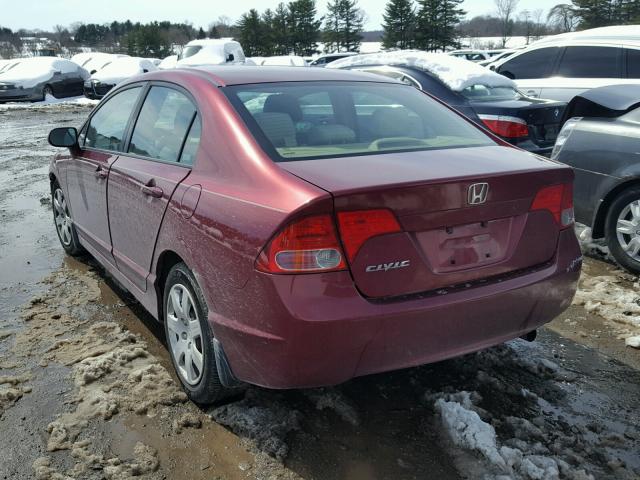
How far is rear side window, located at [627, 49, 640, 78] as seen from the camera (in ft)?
26.0

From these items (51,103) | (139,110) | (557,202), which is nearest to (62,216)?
(139,110)

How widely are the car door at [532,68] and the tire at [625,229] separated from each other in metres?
4.22

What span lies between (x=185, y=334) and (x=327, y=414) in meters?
0.80

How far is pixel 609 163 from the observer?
15.6 ft

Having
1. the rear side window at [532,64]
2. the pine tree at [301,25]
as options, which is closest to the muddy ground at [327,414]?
the rear side window at [532,64]

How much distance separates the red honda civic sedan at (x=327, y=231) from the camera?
2.22 metres

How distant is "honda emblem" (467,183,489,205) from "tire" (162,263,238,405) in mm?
1239

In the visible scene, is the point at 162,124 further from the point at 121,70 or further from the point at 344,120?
the point at 121,70

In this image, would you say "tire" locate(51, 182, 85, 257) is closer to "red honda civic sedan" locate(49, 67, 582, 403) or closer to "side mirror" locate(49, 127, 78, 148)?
"side mirror" locate(49, 127, 78, 148)

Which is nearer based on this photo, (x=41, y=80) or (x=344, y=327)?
(x=344, y=327)

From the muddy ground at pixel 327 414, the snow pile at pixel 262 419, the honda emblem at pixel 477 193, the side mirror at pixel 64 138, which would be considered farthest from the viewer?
the side mirror at pixel 64 138

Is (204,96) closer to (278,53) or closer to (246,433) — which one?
(246,433)

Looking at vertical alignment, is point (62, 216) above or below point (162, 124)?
below

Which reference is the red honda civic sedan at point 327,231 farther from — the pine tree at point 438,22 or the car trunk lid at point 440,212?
the pine tree at point 438,22
